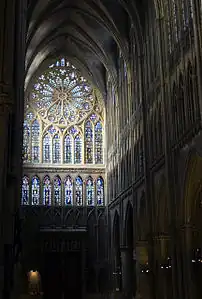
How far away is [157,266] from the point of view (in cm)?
2692

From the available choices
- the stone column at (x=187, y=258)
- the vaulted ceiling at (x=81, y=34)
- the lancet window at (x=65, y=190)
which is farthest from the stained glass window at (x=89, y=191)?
the stone column at (x=187, y=258)

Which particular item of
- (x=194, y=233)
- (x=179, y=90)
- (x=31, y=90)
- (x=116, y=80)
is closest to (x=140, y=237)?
(x=194, y=233)

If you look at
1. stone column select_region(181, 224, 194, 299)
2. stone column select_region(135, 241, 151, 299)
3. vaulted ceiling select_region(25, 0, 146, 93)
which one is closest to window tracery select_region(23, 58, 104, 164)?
vaulted ceiling select_region(25, 0, 146, 93)

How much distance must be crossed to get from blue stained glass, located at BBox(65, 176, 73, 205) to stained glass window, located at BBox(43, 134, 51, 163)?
2329mm

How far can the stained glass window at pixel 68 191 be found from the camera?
41156 millimetres

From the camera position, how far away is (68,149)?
139ft

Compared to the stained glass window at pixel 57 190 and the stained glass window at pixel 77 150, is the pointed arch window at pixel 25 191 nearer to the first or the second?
the stained glass window at pixel 57 190

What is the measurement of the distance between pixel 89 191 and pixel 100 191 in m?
0.94

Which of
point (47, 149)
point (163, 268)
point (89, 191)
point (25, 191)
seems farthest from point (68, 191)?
point (163, 268)

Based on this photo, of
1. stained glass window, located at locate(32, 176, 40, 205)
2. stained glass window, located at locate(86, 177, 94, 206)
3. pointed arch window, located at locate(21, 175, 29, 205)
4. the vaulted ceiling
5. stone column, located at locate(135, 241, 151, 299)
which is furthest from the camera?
Result: stained glass window, located at locate(86, 177, 94, 206)

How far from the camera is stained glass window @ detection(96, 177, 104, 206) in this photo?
41.5m

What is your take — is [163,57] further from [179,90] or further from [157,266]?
[157,266]

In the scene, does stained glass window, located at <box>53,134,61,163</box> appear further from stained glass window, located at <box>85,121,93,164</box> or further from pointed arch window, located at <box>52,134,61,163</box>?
stained glass window, located at <box>85,121,93,164</box>

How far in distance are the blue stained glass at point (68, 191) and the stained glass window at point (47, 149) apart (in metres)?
2.33
